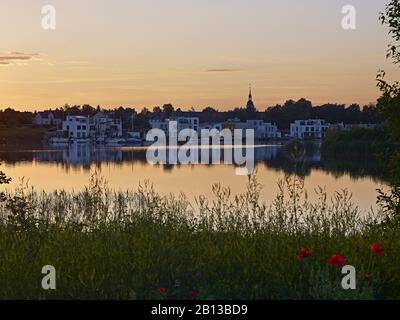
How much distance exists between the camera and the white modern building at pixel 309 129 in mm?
71125

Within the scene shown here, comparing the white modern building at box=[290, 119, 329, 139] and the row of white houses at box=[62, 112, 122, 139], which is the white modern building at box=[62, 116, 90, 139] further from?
the white modern building at box=[290, 119, 329, 139]

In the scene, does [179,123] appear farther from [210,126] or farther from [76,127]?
[76,127]

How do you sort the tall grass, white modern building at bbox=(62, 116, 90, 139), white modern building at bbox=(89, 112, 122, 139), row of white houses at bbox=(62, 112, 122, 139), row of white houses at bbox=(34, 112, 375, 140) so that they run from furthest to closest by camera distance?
white modern building at bbox=(62, 116, 90, 139), row of white houses at bbox=(62, 112, 122, 139), white modern building at bbox=(89, 112, 122, 139), row of white houses at bbox=(34, 112, 375, 140), the tall grass

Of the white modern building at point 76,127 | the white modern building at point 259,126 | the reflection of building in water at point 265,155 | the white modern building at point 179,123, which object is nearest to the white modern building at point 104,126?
the white modern building at point 76,127

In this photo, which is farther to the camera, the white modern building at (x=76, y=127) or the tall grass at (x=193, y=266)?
the white modern building at (x=76, y=127)

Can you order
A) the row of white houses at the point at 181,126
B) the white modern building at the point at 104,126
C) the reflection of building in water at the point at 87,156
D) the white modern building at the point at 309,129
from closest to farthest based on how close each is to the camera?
the reflection of building in water at the point at 87,156, the white modern building at the point at 309,129, the row of white houses at the point at 181,126, the white modern building at the point at 104,126

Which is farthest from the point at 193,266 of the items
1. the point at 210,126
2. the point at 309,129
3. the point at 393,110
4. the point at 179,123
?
the point at 179,123

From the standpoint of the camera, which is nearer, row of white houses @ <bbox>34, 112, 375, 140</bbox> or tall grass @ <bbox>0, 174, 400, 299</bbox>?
tall grass @ <bbox>0, 174, 400, 299</bbox>

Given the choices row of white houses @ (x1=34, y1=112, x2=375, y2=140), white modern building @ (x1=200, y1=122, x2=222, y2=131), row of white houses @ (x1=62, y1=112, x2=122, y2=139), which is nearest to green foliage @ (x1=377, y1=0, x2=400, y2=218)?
row of white houses @ (x1=34, y1=112, x2=375, y2=140)

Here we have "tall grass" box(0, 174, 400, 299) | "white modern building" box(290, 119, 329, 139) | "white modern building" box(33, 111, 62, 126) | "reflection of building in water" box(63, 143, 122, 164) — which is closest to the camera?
"tall grass" box(0, 174, 400, 299)

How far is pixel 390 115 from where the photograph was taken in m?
11.4

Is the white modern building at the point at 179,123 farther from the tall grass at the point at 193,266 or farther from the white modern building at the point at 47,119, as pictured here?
the tall grass at the point at 193,266

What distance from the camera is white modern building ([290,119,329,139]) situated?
7112 centimetres

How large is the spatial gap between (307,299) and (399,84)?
21.1ft
